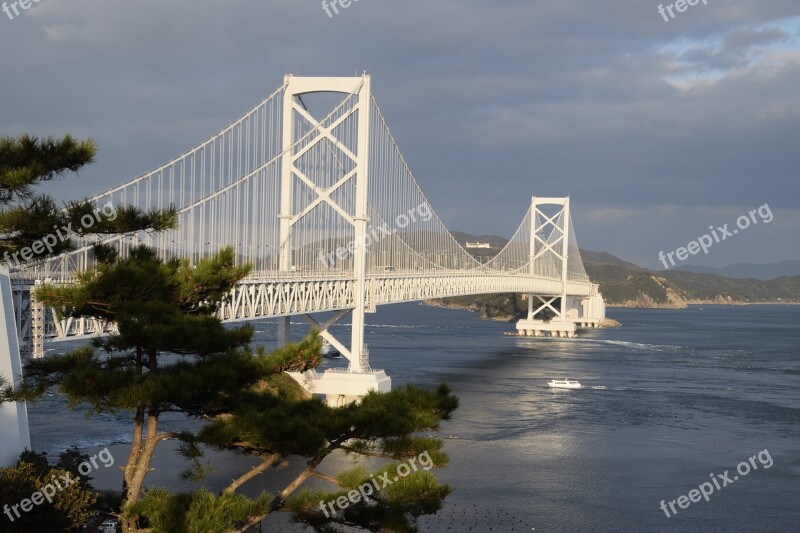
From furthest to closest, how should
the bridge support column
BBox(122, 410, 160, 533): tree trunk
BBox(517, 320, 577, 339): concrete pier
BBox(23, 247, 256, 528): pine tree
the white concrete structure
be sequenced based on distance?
BBox(517, 320, 577, 339): concrete pier < the bridge support column < the white concrete structure < BBox(122, 410, 160, 533): tree trunk < BBox(23, 247, 256, 528): pine tree

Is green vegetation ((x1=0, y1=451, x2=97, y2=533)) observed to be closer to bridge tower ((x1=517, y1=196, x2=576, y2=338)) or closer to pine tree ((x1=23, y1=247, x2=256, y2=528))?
pine tree ((x1=23, y1=247, x2=256, y2=528))

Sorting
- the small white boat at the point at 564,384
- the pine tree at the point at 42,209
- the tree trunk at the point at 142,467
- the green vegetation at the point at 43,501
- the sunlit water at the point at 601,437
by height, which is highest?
the pine tree at the point at 42,209

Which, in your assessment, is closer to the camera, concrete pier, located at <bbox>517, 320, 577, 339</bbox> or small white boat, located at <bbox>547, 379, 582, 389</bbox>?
small white boat, located at <bbox>547, 379, 582, 389</bbox>

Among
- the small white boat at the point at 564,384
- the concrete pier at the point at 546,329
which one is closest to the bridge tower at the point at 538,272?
the concrete pier at the point at 546,329

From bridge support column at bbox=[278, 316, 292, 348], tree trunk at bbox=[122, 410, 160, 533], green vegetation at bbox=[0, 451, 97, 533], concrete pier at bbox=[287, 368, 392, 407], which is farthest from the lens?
bridge support column at bbox=[278, 316, 292, 348]

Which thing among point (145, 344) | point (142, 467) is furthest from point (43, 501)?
point (145, 344)

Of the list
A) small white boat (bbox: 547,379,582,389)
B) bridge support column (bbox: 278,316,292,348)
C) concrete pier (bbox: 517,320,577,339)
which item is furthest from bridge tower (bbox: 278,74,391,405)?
concrete pier (bbox: 517,320,577,339)

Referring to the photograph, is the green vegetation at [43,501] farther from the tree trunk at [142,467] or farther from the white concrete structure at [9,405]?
the white concrete structure at [9,405]
